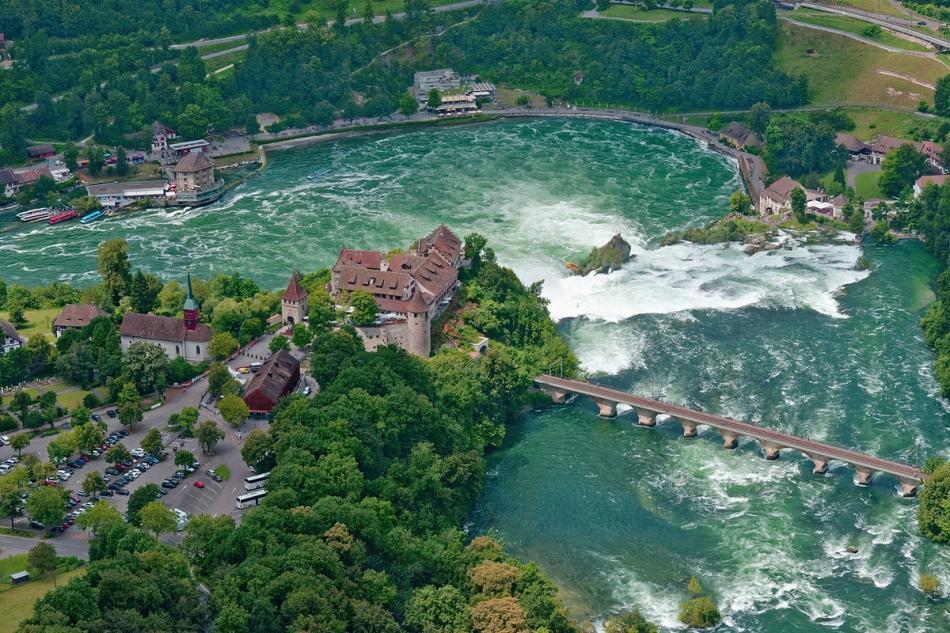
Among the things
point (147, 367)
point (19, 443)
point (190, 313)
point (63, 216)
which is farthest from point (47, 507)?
point (63, 216)

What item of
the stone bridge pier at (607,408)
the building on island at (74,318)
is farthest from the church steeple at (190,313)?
the stone bridge pier at (607,408)

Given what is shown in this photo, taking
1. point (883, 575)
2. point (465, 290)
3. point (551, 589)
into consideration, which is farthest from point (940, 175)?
point (551, 589)

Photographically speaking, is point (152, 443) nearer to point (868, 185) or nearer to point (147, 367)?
point (147, 367)

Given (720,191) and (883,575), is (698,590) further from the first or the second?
(720,191)

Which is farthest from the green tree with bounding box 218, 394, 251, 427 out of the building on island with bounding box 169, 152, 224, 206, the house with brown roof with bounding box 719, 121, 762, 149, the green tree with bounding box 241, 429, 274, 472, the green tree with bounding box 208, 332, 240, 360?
the house with brown roof with bounding box 719, 121, 762, 149

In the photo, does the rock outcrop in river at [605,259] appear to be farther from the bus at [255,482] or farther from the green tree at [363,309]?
the bus at [255,482]

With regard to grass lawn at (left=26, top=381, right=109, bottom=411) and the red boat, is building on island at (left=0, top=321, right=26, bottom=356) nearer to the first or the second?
grass lawn at (left=26, top=381, right=109, bottom=411)
